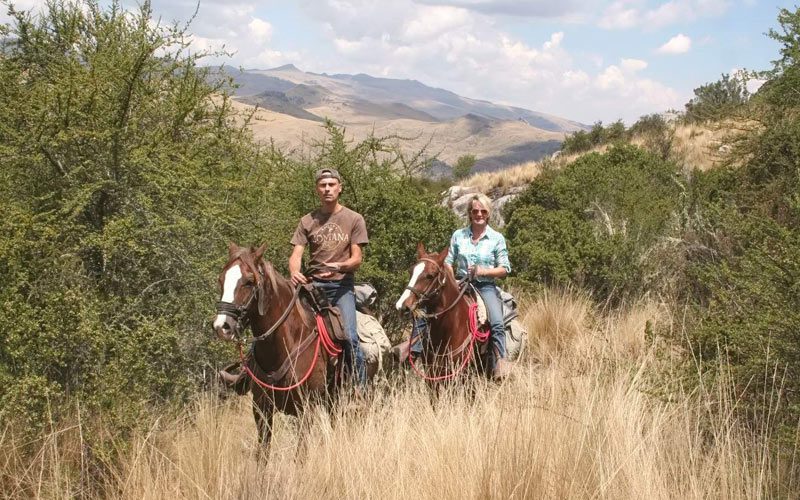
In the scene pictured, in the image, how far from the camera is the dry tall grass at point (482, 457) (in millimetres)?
3529

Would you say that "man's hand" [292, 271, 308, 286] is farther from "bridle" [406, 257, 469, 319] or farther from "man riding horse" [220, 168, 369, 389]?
"bridle" [406, 257, 469, 319]

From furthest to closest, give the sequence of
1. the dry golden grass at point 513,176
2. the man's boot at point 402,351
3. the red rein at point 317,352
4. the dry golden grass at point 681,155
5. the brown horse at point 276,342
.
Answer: the dry golden grass at point 513,176 < the dry golden grass at point 681,155 < the man's boot at point 402,351 < the red rein at point 317,352 < the brown horse at point 276,342

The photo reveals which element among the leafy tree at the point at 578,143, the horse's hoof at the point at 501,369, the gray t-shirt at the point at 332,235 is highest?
the leafy tree at the point at 578,143

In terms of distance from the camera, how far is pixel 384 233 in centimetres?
962

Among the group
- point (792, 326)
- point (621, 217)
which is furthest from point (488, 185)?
point (792, 326)

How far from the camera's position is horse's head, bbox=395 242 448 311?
6.19 m

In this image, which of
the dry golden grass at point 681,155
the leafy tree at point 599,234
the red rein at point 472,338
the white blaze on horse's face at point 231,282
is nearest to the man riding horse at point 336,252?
the red rein at point 472,338

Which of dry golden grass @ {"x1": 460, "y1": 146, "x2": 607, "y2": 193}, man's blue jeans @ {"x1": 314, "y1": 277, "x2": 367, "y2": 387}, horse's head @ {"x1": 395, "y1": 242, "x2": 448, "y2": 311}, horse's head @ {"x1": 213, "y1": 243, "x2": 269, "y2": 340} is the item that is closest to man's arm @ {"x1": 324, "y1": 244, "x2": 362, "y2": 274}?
man's blue jeans @ {"x1": 314, "y1": 277, "x2": 367, "y2": 387}

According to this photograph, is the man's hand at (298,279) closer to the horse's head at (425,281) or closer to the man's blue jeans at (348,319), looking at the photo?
the man's blue jeans at (348,319)

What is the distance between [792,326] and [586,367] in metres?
1.84

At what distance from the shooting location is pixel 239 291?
4.73m

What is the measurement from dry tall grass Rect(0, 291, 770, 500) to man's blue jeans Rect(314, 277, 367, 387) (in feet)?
2.64

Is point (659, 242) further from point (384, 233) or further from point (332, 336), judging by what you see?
point (332, 336)

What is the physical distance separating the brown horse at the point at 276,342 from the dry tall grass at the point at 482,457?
1.19 feet
